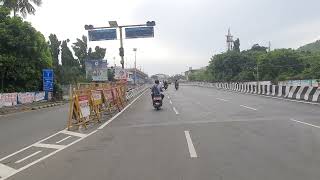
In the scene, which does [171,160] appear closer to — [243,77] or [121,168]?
[121,168]

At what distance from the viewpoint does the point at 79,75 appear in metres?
75.6

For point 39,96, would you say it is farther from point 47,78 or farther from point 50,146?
point 50,146

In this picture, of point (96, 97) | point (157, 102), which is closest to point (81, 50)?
point (157, 102)

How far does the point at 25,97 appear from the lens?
44688mm

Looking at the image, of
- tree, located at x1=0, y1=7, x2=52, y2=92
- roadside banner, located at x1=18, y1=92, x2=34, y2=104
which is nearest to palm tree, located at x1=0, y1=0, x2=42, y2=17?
tree, located at x1=0, y1=7, x2=52, y2=92

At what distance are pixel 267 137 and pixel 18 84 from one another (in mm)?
37809

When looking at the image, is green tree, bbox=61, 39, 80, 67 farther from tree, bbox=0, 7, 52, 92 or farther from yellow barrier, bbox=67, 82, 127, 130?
yellow barrier, bbox=67, 82, 127, 130

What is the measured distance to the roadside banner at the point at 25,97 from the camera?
143ft

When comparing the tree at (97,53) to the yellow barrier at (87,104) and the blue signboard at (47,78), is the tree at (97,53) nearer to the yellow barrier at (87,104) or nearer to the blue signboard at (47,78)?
the blue signboard at (47,78)

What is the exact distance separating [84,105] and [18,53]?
28593mm

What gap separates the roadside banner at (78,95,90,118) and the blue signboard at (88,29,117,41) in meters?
28.0

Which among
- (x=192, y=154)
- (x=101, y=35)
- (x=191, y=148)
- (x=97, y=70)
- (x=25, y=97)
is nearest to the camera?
(x=192, y=154)

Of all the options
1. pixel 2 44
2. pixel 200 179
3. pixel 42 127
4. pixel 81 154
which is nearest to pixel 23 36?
pixel 2 44

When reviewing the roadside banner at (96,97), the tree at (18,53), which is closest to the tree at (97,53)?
the tree at (18,53)
